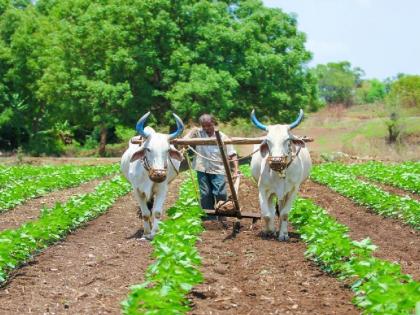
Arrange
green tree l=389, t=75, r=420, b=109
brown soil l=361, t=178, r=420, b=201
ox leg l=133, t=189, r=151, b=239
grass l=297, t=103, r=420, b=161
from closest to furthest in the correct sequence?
ox leg l=133, t=189, r=151, b=239
brown soil l=361, t=178, r=420, b=201
grass l=297, t=103, r=420, b=161
green tree l=389, t=75, r=420, b=109

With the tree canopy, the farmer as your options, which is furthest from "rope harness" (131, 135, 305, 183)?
the tree canopy

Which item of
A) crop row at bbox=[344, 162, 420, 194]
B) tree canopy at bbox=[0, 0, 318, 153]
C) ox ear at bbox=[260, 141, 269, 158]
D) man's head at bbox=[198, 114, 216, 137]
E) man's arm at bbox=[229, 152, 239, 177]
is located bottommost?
crop row at bbox=[344, 162, 420, 194]

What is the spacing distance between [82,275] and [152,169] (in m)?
2.11

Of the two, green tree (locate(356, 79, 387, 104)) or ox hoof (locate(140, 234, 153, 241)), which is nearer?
ox hoof (locate(140, 234, 153, 241))

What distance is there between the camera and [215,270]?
24.9 feet

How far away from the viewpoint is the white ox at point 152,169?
9328 mm

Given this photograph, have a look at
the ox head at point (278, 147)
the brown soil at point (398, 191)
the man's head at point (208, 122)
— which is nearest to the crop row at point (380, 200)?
the brown soil at point (398, 191)

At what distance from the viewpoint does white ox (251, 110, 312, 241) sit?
9250 mm

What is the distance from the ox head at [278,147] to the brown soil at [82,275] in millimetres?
2006

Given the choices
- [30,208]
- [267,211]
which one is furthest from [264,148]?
[30,208]

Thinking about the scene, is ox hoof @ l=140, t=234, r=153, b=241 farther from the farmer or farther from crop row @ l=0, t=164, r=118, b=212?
crop row @ l=0, t=164, r=118, b=212

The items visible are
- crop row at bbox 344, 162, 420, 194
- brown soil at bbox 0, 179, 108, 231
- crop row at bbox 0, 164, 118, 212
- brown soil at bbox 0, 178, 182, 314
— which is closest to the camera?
brown soil at bbox 0, 178, 182, 314

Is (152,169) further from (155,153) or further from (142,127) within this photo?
(142,127)

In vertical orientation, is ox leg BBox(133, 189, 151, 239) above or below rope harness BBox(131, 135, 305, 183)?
below
